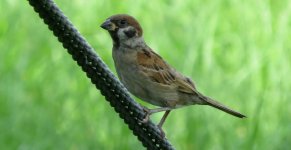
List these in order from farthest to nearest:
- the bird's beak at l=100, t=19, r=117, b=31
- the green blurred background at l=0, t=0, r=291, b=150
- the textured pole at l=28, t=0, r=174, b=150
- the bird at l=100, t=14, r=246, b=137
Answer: the green blurred background at l=0, t=0, r=291, b=150 → the bird at l=100, t=14, r=246, b=137 → the bird's beak at l=100, t=19, r=117, b=31 → the textured pole at l=28, t=0, r=174, b=150

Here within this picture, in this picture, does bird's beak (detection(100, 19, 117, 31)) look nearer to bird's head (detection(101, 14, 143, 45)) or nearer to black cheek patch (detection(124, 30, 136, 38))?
bird's head (detection(101, 14, 143, 45))

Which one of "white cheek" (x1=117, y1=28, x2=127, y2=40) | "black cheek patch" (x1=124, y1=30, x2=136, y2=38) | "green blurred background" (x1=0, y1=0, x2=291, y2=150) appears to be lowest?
"white cheek" (x1=117, y1=28, x2=127, y2=40)

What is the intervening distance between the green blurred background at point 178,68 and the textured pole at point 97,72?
2.49m

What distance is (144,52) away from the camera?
4.22 m

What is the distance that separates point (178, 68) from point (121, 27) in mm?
1869

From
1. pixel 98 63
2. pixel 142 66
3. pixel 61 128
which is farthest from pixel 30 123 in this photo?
pixel 98 63

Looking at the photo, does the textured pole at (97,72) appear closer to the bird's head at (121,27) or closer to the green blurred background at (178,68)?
the bird's head at (121,27)

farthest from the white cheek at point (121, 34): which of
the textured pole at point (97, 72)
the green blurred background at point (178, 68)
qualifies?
the green blurred background at point (178, 68)

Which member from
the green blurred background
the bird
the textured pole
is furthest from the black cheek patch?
the green blurred background

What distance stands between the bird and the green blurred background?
1288 millimetres

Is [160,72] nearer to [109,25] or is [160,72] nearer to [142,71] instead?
[142,71]

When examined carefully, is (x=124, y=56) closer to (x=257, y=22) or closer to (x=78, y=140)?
(x=78, y=140)

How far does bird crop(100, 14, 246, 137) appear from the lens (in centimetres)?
411

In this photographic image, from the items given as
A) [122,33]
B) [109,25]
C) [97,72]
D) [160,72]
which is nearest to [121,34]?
[122,33]
